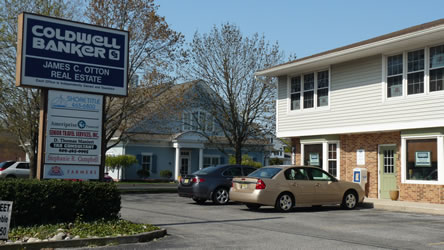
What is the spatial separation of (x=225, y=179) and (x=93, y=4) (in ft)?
38.7

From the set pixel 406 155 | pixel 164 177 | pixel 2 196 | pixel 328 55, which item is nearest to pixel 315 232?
pixel 2 196

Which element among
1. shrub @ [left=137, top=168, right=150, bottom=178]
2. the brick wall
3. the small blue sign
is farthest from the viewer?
shrub @ [left=137, top=168, right=150, bottom=178]

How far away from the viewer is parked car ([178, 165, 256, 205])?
18.0 m

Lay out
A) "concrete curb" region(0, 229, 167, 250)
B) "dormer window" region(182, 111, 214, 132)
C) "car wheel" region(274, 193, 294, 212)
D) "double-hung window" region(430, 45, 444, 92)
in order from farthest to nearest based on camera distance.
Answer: "dormer window" region(182, 111, 214, 132) < "double-hung window" region(430, 45, 444, 92) < "car wheel" region(274, 193, 294, 212) < "concrete curb" region(0, 229, 167, 250)

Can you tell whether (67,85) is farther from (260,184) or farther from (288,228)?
(260,184)

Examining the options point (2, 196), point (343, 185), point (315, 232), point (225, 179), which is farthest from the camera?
point (225, 179)

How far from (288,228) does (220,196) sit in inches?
265

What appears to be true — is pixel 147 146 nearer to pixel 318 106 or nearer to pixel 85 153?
pixel 318 106

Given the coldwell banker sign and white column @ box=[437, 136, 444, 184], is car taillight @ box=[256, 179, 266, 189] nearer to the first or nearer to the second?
the coldwell banker sign

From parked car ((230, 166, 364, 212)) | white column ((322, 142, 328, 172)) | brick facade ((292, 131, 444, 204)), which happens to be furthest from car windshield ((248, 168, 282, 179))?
white column ((322, 142, 328, 172))

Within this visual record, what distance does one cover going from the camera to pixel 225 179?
60.5 feet

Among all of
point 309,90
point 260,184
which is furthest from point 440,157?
point 309,90

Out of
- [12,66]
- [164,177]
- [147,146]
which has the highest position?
[12,66]

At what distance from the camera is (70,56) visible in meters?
12.2
